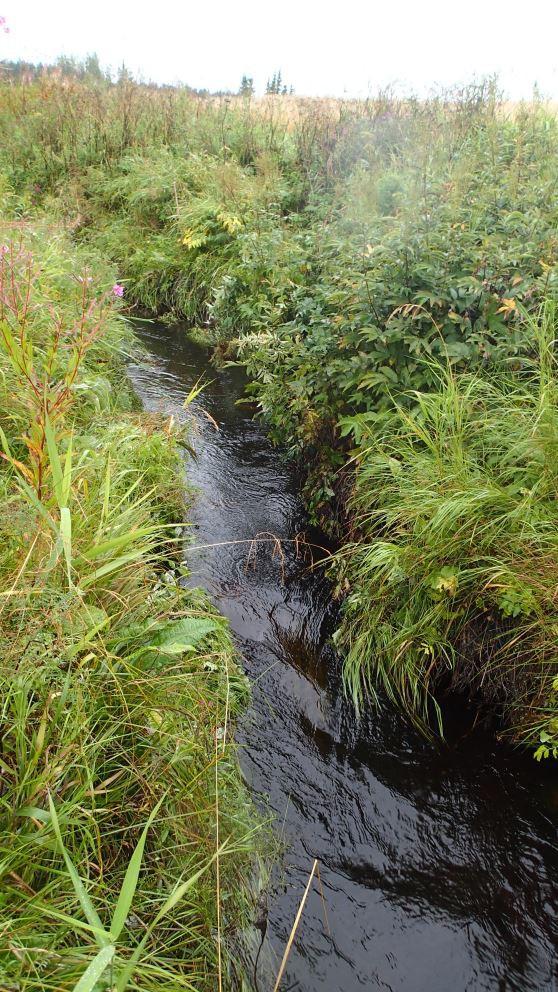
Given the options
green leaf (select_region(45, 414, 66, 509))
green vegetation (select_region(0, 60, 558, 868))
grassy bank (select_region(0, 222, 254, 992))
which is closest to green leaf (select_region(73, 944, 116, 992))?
grassy bank (select_region(0, 222, 254, 992))

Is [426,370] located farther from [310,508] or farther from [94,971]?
[94,971]

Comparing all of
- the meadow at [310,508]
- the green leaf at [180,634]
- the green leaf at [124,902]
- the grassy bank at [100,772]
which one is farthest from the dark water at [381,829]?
the green leaf at [124,902]

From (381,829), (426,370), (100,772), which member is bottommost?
(381,829)

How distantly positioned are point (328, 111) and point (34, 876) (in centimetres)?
1158

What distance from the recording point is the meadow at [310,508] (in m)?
1.79

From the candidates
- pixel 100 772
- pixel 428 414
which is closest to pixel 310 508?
pixel 428 414

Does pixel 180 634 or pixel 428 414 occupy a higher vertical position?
pixel 428 414

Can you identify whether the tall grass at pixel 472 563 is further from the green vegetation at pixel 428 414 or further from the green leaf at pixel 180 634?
the green leaf at pixel 180 634

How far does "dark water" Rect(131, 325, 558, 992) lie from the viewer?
7.45 feet

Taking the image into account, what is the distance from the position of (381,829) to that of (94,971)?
165cm

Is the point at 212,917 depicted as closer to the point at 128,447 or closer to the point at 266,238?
the point at 128,447

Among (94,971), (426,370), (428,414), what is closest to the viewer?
(94,971)

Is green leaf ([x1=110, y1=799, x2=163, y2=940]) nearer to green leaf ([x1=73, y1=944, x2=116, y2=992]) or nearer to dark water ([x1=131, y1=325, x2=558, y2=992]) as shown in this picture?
green leaf ([x1=73, y1=944, x2=116, y2=992])

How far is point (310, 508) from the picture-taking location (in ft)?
14.6
